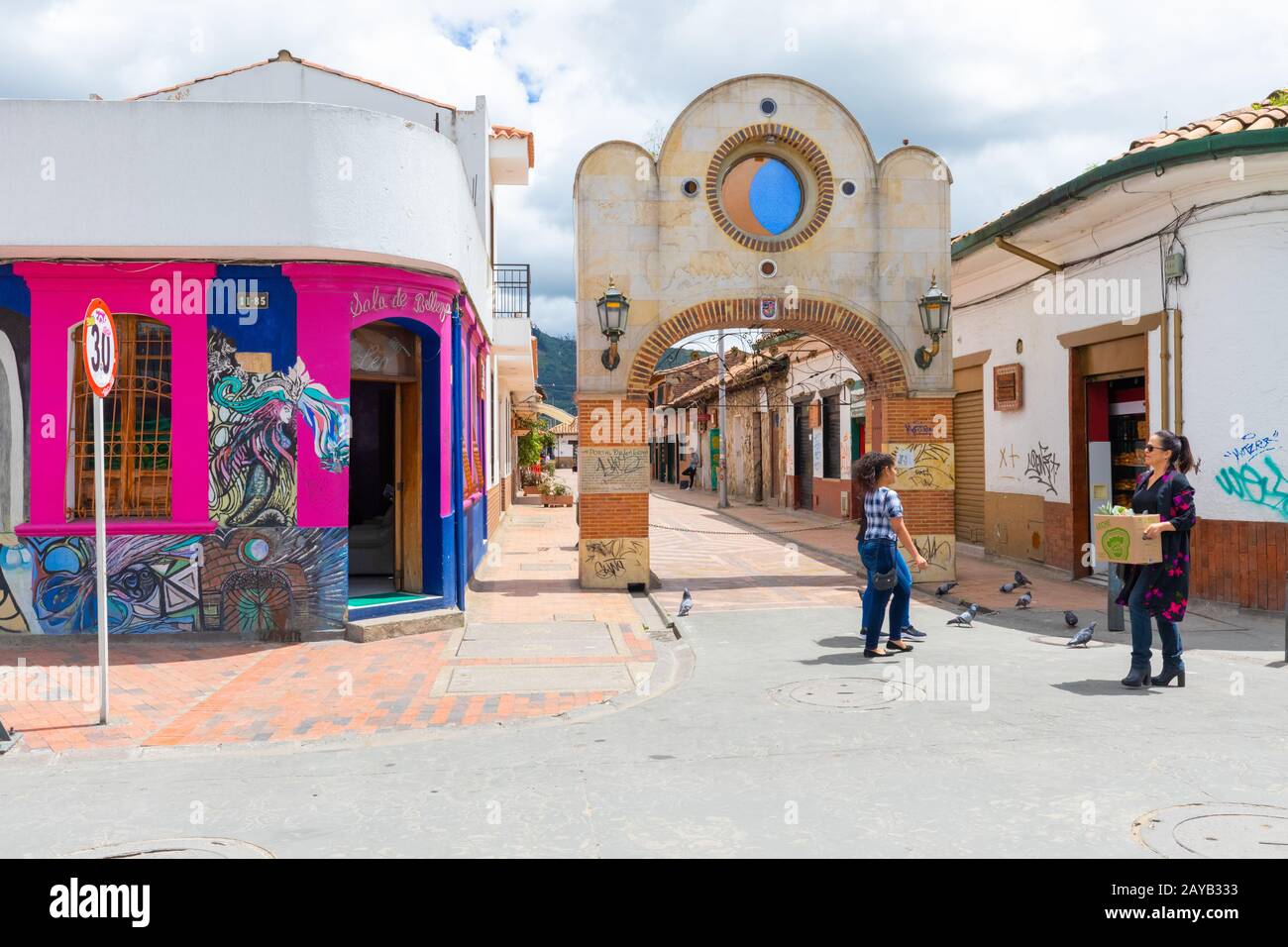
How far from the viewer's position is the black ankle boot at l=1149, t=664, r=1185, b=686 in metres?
7.22

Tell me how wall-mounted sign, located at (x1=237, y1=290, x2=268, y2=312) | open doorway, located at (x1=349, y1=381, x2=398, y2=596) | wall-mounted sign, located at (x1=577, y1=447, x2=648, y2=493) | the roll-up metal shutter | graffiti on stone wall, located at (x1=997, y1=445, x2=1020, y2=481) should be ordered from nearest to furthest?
wall-mounted sign, located at (x1=237, y1=290, x2=268, y2=312) → open doorway, located at (x1=349, y1=381, x2=398, y2=596) → wall-mounted sign, located at (x1=577, y1=447, x2=648, y2=493) → graffiti on stone wall, located at (x1=997, y1=445, x2=1020, y2=481) → the roll-up metal shutter

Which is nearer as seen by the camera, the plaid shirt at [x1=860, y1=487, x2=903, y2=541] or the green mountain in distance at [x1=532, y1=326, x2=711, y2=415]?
the plaid shirt at [x1=860, y1=487, x2=903, y2=541]

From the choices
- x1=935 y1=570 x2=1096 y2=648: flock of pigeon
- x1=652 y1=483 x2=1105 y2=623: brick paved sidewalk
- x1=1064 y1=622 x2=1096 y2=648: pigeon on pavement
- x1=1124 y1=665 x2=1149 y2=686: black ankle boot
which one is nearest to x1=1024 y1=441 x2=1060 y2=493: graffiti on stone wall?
x1=652 y1=483 x2=1105 y2=623: brick paved sidewalk

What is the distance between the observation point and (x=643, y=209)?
1340cm

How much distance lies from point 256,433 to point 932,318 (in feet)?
28.3

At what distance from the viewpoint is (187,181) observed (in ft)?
30.3

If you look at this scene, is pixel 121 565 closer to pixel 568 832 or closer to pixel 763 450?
Answer: pixel 568 832

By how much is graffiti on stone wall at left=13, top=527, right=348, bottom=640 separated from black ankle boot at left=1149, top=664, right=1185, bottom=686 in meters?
7.05

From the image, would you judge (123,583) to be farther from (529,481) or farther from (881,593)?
(529,481)

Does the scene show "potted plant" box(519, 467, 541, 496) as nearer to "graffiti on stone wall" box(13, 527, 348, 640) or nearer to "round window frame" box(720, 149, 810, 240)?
"round window frame" box(720, 149, 810, 240)

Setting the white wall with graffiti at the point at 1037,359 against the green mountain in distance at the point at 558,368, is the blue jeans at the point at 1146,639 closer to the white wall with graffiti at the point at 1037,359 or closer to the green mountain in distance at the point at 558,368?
the white wall with graffiti at the point at 1037,359

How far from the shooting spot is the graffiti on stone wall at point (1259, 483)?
1023cm

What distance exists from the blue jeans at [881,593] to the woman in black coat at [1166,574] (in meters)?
1.88

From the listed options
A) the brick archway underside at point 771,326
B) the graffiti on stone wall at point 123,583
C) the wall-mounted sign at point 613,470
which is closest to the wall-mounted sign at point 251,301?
the graffiti on stone wall at point 123,583
